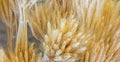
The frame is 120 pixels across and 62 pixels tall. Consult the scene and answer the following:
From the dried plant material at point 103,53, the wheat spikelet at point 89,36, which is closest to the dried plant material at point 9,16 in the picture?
the wheat spikelet at point 89,36

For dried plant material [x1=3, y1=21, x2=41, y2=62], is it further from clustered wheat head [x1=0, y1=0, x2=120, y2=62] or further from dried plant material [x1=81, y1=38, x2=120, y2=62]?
dried plant material [x1=81, y1=38, x2=120, y2=62]

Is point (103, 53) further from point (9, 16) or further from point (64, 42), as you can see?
point (9, 16)

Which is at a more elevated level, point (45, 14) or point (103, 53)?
point (45, 14)

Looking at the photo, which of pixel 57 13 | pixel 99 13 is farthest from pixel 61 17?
pixel 99 13

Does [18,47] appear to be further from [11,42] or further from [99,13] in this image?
[99,13]

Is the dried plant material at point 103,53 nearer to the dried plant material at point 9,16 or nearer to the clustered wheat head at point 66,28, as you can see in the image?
the clustered wheat head at point 66,28

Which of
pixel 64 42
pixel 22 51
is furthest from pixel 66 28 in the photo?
pixel 22 51

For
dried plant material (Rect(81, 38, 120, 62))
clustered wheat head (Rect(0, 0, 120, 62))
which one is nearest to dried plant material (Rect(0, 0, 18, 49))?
clustered wheat head (Rect(0, 0, 120, 62))

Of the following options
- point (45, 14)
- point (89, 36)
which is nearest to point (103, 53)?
point (89, 36)
